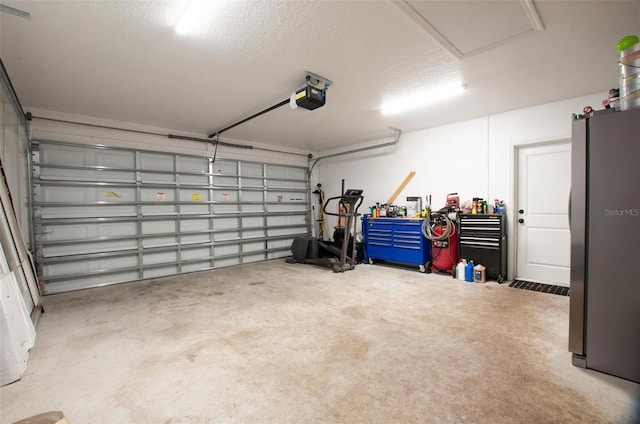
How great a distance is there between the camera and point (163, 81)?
3121 mm

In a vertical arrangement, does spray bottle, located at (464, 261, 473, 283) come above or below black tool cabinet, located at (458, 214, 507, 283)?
below

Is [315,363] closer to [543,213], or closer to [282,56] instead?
[282,56]

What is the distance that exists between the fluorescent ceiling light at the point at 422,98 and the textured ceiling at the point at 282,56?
15 centimetres

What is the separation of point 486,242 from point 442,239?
632 mm

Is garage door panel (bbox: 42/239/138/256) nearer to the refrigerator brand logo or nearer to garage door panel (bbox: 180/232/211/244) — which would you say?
garage door panel (bbox: 180/232/211/244)

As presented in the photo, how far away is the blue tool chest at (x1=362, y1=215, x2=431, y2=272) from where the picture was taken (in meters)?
4.80

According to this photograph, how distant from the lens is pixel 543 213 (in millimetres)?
4074

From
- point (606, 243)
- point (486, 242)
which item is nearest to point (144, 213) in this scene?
point (486, 242)

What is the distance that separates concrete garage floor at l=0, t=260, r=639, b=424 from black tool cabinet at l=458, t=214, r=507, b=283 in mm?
647

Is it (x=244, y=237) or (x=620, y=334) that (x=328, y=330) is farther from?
(x=244, y=237)

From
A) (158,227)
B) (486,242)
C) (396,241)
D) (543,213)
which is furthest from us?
(396,241)

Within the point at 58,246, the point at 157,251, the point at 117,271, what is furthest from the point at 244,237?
the point at 58,246

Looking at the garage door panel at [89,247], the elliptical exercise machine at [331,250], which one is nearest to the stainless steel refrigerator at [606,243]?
the elliptical exercise machine at [331,250]

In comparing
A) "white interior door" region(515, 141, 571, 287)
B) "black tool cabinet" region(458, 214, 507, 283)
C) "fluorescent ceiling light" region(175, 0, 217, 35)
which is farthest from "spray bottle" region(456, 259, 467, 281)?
"fluorescent ceiling light" region(175, 0, 217, 35)
